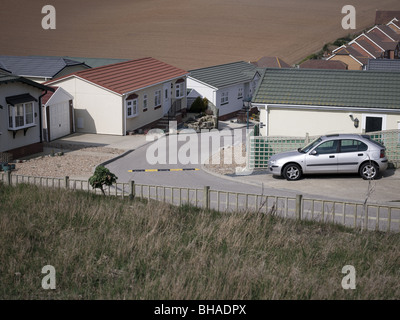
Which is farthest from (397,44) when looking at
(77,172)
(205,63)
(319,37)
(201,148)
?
(77,172)

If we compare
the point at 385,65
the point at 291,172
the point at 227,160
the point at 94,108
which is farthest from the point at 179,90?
the point at 291,172

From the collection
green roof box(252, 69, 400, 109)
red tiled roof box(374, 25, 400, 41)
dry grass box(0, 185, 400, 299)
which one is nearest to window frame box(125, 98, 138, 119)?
green roof box(252, 69, 400, 109)

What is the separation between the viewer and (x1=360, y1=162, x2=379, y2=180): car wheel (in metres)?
19.8

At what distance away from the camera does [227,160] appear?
81.8 ft

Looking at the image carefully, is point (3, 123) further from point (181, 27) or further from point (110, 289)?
point (181, 27)

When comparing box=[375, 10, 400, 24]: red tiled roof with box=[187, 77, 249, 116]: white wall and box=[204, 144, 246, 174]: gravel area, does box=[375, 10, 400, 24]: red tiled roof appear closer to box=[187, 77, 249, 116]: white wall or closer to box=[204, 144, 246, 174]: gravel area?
box=[187, 77, 249, 116]: white wall

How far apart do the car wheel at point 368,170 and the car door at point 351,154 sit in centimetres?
20

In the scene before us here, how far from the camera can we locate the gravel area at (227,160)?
2321 centimetres

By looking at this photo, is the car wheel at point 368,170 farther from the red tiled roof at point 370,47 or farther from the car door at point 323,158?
the red tiled roof at point 370,47

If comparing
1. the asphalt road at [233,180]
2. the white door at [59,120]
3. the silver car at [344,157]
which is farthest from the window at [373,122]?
the white door at [59,120]

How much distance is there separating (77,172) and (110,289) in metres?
14.2

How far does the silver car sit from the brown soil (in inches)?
2128
